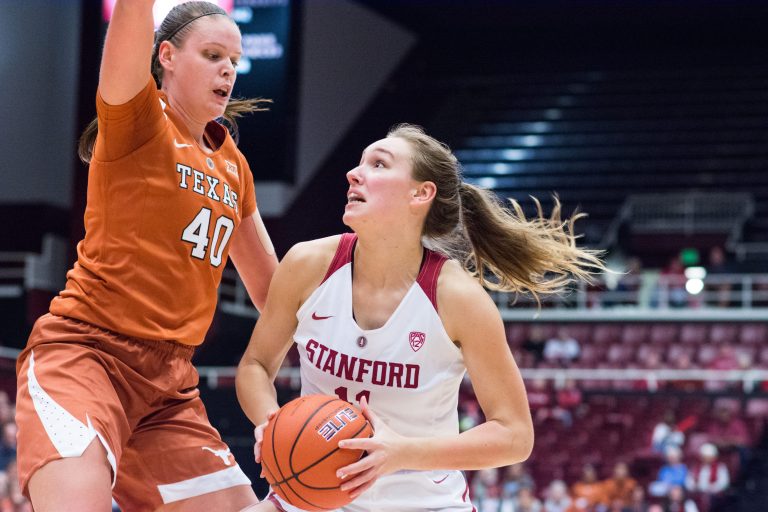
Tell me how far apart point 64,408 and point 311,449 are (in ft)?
2.20

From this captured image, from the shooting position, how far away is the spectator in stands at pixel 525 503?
1073 cm

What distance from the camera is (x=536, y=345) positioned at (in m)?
14.2

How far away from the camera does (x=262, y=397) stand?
11.0 feet

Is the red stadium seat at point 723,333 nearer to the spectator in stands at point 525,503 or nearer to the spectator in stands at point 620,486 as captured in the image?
the spectator in stands at point 620,486

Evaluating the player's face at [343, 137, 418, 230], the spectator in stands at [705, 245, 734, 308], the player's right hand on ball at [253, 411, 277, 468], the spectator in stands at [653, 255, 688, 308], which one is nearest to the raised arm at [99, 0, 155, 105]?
the player's face at [343, 137, 418, 230]

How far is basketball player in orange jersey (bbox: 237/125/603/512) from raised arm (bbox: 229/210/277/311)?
361mm

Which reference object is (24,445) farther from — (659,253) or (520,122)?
(520,122)

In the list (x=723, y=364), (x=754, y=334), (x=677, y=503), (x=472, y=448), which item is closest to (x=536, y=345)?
(x=723, y=364)

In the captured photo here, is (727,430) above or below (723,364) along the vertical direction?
below

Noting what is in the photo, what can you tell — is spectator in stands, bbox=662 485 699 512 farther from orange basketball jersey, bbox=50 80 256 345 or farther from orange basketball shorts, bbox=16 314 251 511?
orange basketball jersey, bbox=50 80 256 345

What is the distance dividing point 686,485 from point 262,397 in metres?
8.49

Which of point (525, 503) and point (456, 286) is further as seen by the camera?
point (525, 503)

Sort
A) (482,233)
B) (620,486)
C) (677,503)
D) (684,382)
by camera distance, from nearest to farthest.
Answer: (482,233) < (677,503) < (620,486) < (684,382)

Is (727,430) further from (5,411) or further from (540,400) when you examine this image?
(5,411)
